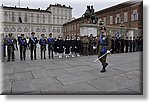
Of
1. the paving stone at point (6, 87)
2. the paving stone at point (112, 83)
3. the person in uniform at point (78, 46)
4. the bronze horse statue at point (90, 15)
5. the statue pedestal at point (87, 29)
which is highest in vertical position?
the bronze horse statue at point (90, 15)

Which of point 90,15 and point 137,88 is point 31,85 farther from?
point 90,15

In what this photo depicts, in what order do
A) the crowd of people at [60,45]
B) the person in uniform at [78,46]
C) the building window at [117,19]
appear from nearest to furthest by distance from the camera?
the crowd of people at [60,45] < the person in uniform at [78,46] < the building window at [117,19]

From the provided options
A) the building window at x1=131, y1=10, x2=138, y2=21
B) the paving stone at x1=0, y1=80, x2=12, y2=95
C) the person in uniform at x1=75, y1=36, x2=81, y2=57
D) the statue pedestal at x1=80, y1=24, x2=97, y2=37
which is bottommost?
the paving stone at x1=0, y1=80, x2=12, y2=95

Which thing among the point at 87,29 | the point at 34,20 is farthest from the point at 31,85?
the point at 34,20

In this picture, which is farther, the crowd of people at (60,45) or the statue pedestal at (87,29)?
the statue pedestal at (87,29)

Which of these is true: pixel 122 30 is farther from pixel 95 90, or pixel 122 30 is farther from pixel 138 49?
pixel 95 90

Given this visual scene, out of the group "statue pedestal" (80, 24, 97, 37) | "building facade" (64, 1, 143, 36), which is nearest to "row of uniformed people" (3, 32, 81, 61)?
"statue pedestal" (80, 24, 97, 37)

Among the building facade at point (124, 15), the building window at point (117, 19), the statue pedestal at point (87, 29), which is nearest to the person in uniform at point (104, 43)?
the statue pedestal at point (87, 29)

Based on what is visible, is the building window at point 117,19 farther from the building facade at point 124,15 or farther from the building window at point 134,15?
the building window at point 134,15

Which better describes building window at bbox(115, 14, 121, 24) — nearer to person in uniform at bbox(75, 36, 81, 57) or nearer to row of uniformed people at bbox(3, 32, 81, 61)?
row of uniformed people at bbox(3, 32, 81, 61)

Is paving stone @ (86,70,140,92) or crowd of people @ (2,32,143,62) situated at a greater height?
crowd of people @ (2,32,143,62)

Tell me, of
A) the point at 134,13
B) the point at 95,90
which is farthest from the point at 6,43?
the point at 134,13

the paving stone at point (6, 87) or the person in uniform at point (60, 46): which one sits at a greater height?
the person in uniform at point (60, 46)

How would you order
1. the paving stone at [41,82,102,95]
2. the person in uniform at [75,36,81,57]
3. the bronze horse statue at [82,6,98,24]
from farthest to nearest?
the bronze horse statue at [82,6,98,24]
the person in uniform at [75,36,81,57]
the paving stone at [41,82,102,95]
